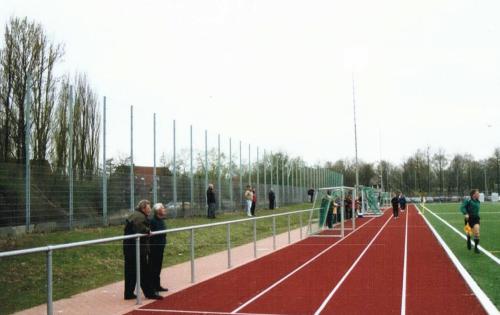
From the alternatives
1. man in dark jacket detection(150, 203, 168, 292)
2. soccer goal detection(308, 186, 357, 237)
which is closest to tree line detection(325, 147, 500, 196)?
soccer goal detection(308, 186, 357, 237)

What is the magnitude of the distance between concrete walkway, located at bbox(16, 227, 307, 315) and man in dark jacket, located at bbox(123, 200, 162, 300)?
0.16m

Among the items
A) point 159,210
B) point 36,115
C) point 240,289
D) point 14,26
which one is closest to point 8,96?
point 36,115

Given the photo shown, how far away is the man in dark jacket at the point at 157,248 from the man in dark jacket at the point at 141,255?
0.62ft

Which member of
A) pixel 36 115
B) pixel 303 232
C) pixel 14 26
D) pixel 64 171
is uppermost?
pixel 14 26

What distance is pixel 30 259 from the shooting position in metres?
6.58

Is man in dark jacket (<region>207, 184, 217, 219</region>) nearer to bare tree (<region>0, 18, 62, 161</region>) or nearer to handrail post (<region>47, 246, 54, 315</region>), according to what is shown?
bare tree (<region>0, 18, 62, 161</region>)

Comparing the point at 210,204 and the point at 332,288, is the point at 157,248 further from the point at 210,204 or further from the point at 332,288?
the point at 210,204

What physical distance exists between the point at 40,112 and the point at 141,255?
13.8 metres

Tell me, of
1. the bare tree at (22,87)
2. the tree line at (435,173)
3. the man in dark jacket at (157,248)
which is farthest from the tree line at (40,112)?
the tree line at (435,173)

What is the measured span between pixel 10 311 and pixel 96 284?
343cm

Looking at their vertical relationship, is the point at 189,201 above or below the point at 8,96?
below

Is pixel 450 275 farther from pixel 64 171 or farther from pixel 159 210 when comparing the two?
pixel 64 171

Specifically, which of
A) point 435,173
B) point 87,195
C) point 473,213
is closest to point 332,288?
point 473,213

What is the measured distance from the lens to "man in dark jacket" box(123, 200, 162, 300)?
9.29 metres
